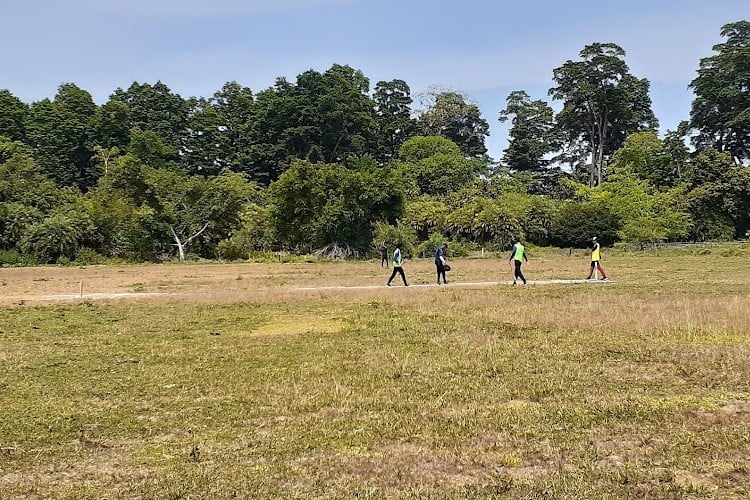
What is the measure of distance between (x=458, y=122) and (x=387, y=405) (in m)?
108

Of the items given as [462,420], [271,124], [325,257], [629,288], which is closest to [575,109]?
[271,124]

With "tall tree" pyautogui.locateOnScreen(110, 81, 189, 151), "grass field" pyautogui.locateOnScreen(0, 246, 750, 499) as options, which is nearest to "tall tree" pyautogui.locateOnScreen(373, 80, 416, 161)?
"tall tree" pyautogui.locateOnScreen(110, 81, 189, 151)

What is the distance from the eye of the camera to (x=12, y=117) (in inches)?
3686

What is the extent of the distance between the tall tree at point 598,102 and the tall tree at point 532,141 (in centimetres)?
326

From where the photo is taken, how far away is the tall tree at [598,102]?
91.9 m

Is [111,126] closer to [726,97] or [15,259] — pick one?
[15,259]

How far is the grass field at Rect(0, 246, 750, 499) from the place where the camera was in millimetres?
5844

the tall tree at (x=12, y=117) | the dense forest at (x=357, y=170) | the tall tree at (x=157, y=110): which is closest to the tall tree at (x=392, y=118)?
the dense forest at (x=357, y=170)

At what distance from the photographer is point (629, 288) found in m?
22.5

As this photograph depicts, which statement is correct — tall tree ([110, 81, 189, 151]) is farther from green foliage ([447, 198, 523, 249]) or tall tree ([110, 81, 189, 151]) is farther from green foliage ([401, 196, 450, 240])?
green foliage ([447, 198, 523, 249])

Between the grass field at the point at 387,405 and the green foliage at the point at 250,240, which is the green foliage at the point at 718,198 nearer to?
the green foliage at the point at 250,240

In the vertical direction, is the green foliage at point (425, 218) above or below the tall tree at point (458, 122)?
below

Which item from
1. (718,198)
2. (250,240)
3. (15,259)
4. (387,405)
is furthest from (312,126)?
(387,405)

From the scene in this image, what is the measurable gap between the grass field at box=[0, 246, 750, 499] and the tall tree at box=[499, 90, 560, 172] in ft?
281
